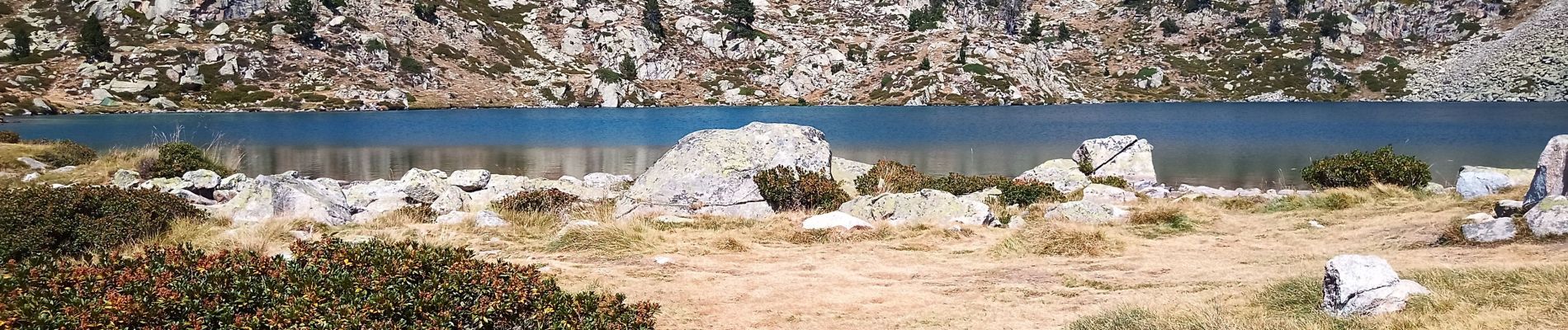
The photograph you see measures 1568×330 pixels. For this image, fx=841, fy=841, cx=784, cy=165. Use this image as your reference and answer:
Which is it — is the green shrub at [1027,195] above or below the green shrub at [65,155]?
above

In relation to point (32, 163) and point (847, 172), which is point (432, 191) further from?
point (32, 163)

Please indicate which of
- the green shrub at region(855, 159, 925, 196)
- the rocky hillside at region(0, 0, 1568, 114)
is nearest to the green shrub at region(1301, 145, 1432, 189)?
the green shrub at region(855, 159, 925, 196)

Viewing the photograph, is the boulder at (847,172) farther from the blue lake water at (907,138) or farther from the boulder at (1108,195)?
the blue lake water at (907,138)

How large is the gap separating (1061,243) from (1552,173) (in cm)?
809

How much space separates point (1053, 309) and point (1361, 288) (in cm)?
254

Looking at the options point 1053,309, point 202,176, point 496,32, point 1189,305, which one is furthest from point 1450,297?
point 496,32

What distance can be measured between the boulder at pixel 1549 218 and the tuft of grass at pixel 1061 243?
190 inches

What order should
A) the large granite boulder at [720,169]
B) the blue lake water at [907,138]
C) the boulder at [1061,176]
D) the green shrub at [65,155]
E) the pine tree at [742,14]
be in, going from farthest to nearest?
the pine tree at [742,14] → the blue lake water at [907,138] → the green shrub at [65,155] → the boulder at [1061,176] → the large granite boulder at [720,169]

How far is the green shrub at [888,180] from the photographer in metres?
20.5

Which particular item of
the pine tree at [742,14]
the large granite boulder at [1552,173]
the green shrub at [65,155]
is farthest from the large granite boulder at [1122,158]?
the pine tree at [742,14]

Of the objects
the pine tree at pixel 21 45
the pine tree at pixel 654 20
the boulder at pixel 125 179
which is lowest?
the boulder at pixel 125 179

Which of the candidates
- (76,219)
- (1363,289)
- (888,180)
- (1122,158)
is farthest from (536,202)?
(1122,158)

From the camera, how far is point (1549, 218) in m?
10.4

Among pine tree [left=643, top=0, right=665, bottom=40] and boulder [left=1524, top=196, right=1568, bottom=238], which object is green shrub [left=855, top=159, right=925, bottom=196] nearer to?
boulder [left=1524, top=196, right=1568, bottom=238]
